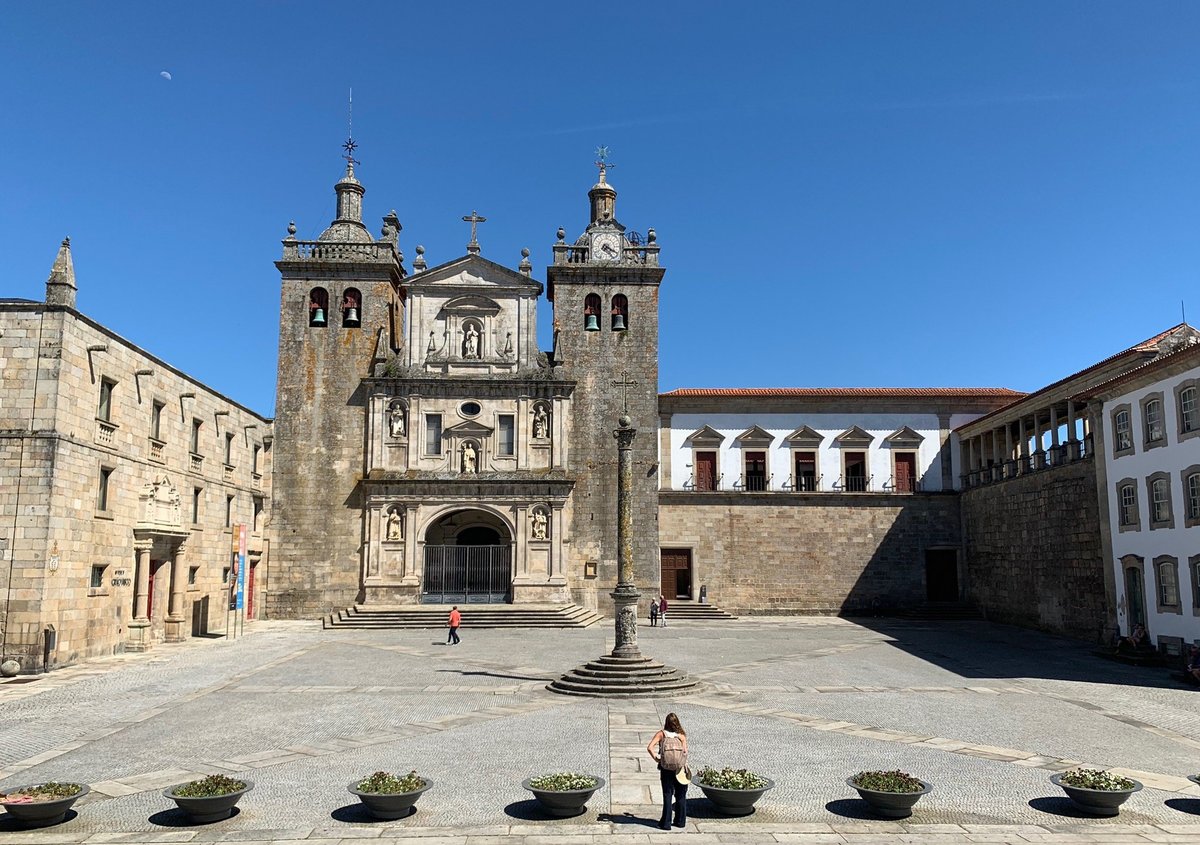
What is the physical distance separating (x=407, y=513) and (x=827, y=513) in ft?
64.6

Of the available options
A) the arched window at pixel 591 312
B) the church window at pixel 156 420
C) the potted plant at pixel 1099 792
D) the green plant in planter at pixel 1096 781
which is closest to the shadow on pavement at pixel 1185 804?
the potted plant at pixel 1099 792

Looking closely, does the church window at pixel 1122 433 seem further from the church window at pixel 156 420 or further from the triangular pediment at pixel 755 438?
the church window at pixel 156 420

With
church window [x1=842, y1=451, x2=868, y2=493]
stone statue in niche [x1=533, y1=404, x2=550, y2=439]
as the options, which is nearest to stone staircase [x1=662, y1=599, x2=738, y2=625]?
church window [x1=842, y1=451, x2=868, y2=493]

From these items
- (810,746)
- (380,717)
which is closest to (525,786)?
(810,746)

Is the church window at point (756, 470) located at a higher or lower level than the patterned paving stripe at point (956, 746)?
higher

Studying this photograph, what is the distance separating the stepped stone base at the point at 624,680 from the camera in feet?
66.4

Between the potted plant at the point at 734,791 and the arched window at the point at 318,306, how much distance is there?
111 feet

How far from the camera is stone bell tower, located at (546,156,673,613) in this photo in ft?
131

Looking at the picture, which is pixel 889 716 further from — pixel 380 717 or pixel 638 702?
pixel 380 717

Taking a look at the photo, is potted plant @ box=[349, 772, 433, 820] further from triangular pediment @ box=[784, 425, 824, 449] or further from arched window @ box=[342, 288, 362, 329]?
triangular pediment @ box=[784, 425, 824, 449]

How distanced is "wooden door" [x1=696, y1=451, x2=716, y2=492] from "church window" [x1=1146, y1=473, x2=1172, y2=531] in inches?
823

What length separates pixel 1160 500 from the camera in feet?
84.5

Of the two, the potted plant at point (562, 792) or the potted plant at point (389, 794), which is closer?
the potted plant at point (389, 794)

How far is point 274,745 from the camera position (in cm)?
1490
